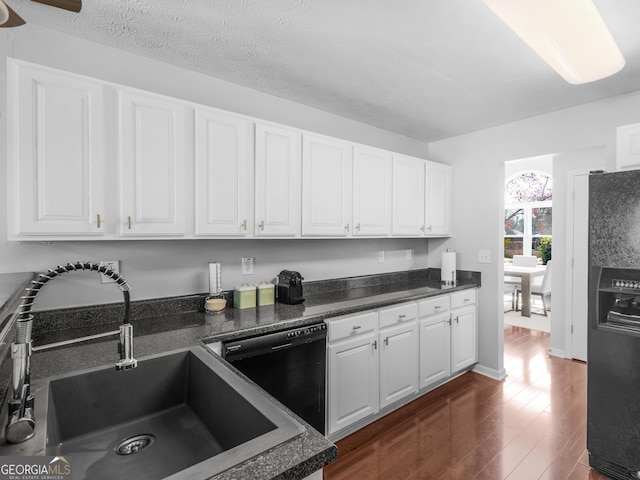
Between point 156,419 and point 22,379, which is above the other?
point 22,379

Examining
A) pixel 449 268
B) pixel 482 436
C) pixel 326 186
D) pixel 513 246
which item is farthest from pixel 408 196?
pixel 513 246

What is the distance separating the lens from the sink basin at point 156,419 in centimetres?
93

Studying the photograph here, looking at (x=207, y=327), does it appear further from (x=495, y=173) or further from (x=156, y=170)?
(x=495, y=173)

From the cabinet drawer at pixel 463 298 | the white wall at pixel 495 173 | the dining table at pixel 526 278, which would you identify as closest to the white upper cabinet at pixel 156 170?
the cabinet drawer at pixel 463 298

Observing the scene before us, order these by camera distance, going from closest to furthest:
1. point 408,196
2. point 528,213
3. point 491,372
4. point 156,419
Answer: point 156,419
point 408,196
point 491,372
point 528,213

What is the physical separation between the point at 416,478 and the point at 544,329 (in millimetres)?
3959

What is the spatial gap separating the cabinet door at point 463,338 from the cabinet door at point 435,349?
0.08 meters

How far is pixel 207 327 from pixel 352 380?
3.60 ft

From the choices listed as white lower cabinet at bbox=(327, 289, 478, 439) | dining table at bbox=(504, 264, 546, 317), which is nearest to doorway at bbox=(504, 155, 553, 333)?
dining table at bbox=(504, 264, 546, 317)

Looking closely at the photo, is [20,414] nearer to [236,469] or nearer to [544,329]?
[236,469]

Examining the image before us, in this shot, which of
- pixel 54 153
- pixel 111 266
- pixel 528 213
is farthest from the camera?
pixel 528 213

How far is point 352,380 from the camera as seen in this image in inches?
92.4

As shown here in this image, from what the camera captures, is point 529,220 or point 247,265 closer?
point 247,265

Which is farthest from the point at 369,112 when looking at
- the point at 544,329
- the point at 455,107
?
the point at 544,329
